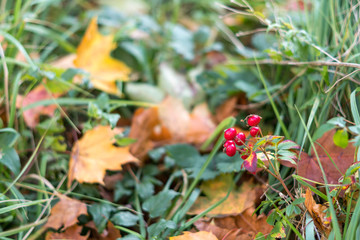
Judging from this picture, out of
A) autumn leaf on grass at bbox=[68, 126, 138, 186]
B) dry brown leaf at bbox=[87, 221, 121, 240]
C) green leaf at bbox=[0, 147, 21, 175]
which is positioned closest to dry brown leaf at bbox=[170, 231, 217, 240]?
dry brown leaf at bbox=[87, 221, 121, 240]

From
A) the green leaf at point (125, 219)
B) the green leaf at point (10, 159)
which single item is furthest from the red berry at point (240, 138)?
the green leaf at point (10, 159)

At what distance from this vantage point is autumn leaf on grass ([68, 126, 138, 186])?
34.1 inches

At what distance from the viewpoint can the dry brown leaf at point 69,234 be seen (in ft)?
2.54

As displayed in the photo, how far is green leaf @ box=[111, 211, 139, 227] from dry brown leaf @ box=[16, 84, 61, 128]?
0.40 meters

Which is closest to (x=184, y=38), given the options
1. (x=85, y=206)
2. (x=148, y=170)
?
(x=148, y=170)

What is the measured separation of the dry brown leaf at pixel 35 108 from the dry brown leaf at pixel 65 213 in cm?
29

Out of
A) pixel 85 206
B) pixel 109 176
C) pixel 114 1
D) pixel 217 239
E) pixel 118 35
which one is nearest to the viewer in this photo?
pixel 217 239

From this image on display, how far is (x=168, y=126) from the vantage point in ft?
3.62

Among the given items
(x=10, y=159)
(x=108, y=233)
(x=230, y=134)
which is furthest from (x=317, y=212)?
(x=10, y=159)

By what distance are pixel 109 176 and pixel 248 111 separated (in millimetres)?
499

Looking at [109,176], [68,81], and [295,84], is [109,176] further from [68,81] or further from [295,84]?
[295,84]

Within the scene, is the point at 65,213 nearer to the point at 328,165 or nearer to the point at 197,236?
the point at 197,236

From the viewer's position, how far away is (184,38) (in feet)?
4.38

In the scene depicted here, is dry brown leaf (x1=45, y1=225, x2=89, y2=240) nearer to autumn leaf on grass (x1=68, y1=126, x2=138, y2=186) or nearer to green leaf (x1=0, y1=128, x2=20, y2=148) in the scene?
autumn leaf on grass (x1=68, y1=126, x2=138, y2=186)
